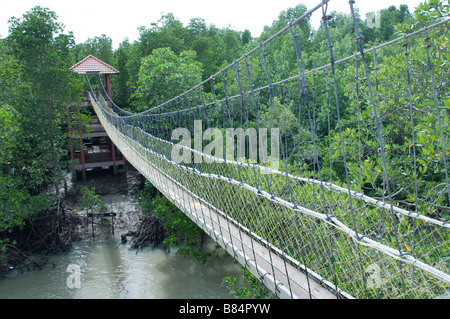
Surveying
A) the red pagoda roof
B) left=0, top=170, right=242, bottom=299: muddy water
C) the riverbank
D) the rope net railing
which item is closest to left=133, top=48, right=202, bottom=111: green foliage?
the rope net railing

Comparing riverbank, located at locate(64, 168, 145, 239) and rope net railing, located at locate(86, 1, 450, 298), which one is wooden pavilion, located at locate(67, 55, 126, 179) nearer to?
riverbank, located at locate(64, 168, 145, 239)

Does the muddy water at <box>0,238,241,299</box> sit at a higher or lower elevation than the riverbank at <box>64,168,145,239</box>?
lower

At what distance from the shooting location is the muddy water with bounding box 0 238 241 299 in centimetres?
596

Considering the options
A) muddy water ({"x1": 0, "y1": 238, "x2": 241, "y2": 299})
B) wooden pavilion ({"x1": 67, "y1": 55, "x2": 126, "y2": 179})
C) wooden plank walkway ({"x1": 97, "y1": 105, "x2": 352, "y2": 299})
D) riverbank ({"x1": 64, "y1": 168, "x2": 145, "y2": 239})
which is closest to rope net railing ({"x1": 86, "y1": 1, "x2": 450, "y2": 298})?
wooden plank walkway ({"x1": 97, "y1": 105, "x2": 352, "y2": 299})

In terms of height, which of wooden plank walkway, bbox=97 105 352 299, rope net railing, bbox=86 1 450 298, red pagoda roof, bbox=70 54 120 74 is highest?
red pagoda roof, bbox=70 54 120 74

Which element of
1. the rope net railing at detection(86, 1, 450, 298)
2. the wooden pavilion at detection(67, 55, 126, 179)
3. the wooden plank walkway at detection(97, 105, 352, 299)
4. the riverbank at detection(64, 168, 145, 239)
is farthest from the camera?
the wooden pavilion at detection(67, 55, 126, 179)

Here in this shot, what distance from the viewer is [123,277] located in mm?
6398

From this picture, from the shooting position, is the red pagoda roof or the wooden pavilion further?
the red pagoda roof

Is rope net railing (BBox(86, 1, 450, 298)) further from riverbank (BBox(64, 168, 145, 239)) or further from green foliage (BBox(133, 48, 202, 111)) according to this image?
riverbank (BBox(64, 168, 145, 239))

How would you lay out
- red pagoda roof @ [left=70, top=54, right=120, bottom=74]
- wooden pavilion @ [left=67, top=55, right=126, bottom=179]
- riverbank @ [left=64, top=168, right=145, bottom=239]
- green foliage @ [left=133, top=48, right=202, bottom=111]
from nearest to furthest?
green foliage @ [left=133, top=48, right=202, bottom=111] < riverbank @ [left=64, top=168, right=145, bottom=239] < wooden pavilion @ [left=67, top=55, right=126, bottom=179] < red pagoda roof @ [left=70, top=54, right=120, bottom=74]

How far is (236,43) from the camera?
15.7m

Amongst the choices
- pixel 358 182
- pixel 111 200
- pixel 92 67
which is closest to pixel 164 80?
pixel 111 200

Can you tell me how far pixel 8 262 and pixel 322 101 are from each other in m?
6.34

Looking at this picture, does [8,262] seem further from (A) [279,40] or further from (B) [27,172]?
(A) [279,40]
